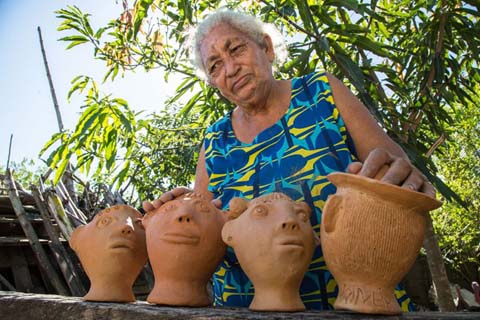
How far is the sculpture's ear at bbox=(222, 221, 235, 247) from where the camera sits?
3.96 ft

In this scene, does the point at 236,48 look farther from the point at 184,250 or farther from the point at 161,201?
the point at 184,250

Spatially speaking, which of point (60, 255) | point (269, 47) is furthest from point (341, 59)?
point (60, 255)

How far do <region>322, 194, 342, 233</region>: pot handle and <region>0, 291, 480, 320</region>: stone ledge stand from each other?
190 mm

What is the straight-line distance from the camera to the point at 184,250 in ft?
4.12

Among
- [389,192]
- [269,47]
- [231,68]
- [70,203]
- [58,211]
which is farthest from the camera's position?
[70,203]

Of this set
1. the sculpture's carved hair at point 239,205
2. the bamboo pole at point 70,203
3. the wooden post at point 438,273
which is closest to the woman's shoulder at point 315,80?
the sculpture's carved hair at point 239,205

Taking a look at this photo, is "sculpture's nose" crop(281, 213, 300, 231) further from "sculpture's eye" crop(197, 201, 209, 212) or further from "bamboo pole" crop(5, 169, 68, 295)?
"bamboo pole" crop(5, 169, 68, 295)

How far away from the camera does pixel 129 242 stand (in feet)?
4.65

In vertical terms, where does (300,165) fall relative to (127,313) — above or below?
above

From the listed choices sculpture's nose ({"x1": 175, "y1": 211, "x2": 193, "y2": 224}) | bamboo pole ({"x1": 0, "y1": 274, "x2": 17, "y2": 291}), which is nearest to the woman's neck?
sculpture's nose ({"x1": 175, "y1": 211, "x2": 193, "y2": 224})

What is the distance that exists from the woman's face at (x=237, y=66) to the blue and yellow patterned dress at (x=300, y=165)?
0.39 feet

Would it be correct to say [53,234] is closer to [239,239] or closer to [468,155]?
[239,239]

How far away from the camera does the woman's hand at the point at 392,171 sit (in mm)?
1002

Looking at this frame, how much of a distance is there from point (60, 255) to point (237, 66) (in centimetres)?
258
